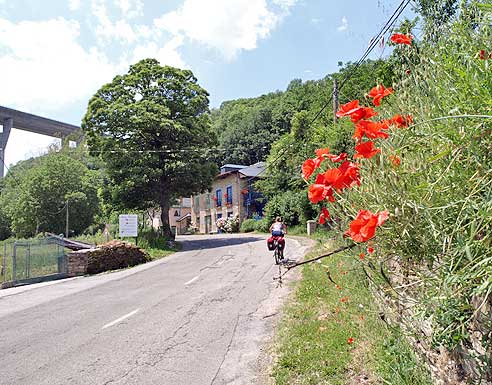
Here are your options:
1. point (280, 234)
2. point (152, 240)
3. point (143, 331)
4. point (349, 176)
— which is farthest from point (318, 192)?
point (152, 240)

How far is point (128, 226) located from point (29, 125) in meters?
48.0

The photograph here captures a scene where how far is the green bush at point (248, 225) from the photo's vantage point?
122ft

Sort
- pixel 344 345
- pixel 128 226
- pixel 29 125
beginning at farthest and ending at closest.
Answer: pixel 29 125, pixel 128 226, pixel 344 345

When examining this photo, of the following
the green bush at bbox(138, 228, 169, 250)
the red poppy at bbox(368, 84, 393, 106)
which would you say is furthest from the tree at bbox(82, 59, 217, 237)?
the red poppy at bbox(368, 84, 393, 106)

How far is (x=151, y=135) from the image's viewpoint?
24.5 metres

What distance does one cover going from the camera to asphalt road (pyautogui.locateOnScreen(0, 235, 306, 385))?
4.67m

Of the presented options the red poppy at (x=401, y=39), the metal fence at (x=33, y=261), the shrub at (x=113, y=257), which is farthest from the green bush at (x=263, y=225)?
the red poppy at (x=401, y=39)

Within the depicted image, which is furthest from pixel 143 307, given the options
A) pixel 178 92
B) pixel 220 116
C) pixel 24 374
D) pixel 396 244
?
pixel 220 116

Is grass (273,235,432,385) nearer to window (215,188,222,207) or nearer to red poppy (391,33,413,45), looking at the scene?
red poppy (391,33,413,45)

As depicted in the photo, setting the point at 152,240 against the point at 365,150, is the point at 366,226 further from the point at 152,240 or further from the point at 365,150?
the point at 152,240

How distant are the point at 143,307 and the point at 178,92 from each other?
64.4 ft

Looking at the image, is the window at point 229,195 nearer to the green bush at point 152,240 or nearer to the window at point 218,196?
the window at point 218,196

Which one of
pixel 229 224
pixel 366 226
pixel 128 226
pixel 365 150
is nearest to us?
pixel 366 226

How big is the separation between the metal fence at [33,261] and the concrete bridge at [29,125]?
38693mm
